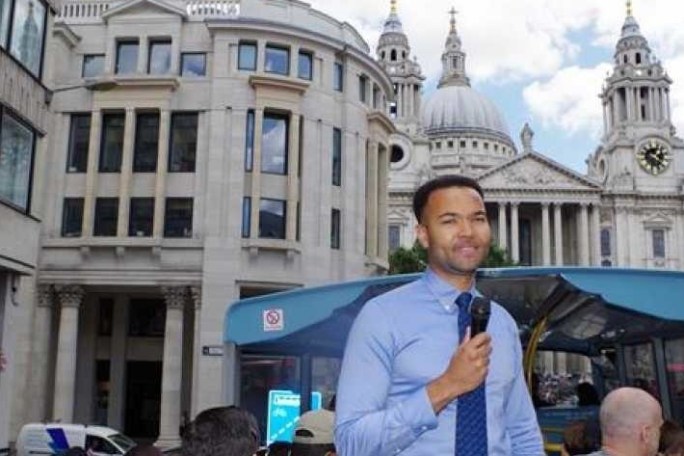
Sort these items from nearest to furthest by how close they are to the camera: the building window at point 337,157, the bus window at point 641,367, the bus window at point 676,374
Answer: the bus window at point 676,374 < the bus window at point 641,367 < the building window at point 337,157

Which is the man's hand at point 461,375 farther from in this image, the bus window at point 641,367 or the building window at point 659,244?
the building window at point 659,244

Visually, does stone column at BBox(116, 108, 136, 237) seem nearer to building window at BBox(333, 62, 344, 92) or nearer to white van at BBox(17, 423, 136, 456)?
building window at BBox(333, 62, 344, 92)

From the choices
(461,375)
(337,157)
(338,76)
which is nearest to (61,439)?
(337,157)

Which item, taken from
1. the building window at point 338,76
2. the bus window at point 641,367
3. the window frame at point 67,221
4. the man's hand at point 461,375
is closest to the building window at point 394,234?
the building window at point 338,76

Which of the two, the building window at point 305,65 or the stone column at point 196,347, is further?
the building window at point 305,65

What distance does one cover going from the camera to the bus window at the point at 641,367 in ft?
33.1

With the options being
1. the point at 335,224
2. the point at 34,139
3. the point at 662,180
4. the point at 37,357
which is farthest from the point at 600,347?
the point at 662,180

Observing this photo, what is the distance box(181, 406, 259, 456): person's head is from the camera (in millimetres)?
4172

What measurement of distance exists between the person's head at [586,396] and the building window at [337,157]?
76.4 ft

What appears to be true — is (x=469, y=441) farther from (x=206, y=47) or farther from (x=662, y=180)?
(x=662, y=180)

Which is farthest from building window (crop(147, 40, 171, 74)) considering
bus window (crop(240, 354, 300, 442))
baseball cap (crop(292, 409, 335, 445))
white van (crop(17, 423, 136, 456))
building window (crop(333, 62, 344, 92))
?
baseball cap (crop(292, 409, 335, 445))

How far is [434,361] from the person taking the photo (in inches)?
107

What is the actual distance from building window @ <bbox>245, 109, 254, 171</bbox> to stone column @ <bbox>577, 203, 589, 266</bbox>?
2617 inches

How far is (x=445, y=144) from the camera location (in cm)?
12331
